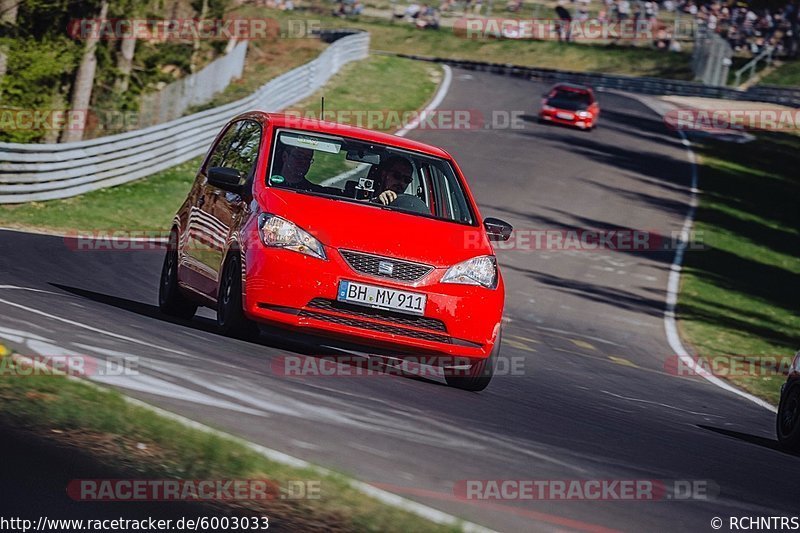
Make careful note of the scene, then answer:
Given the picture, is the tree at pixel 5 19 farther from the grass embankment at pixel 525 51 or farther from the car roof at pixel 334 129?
the grass embankment at pixel 525 51

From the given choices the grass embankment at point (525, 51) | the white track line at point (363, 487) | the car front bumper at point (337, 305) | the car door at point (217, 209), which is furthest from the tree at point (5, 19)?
the grass embankment at point (525, 51)

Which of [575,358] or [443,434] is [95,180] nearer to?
[575,358]

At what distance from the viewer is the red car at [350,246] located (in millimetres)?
8875

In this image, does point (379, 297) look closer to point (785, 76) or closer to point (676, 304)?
point (676, 304)

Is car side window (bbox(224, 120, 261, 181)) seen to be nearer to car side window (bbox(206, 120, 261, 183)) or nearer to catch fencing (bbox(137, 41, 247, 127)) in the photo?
car side window (bbox(206, 120, 261, 183))

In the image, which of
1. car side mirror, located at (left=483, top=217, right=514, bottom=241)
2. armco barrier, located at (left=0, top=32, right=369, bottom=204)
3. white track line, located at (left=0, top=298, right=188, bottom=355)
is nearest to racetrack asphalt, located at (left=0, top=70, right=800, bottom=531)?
white track line, located at (left=0, top=298, right=188, bottom=355)

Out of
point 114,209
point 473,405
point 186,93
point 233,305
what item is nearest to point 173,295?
point 233,305

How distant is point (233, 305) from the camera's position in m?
9.23

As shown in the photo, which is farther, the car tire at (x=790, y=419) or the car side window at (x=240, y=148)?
the car side window at (x=240, y=148)

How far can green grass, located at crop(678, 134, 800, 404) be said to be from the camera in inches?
809

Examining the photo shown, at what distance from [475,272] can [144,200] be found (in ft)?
51.8

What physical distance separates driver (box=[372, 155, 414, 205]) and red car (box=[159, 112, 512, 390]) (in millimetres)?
11

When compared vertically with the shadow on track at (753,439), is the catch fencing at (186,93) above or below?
below

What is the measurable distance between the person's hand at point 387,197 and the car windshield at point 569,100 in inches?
1291
